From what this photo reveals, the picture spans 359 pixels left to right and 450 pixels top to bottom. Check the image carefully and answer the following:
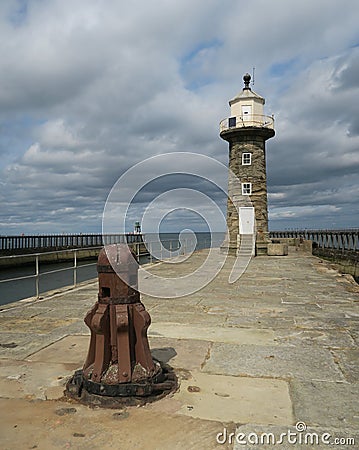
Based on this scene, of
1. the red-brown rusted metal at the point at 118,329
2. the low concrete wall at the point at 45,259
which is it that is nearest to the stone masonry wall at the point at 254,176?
the low concrete wall at the point at 45,259

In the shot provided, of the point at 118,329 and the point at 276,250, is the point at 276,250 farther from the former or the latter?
the point at 118,329

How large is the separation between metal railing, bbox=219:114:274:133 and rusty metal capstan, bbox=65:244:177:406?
20.9 m

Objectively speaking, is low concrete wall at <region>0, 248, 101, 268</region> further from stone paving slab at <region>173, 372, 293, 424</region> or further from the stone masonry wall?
stone paving slab at <region>173, 372, 293, 424</region>

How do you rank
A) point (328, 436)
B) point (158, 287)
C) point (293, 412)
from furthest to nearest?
1. point (158, 287)
2. point (293, 412)
3. point (328, 436)

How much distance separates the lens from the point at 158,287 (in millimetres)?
9492

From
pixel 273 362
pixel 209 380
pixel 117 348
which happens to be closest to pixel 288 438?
pixel 209 380

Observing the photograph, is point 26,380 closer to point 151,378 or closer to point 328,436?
point 151,378

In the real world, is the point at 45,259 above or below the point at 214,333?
below

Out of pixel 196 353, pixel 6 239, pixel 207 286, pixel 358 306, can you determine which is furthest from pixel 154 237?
pixel 6 239

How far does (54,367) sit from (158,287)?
5599 mm

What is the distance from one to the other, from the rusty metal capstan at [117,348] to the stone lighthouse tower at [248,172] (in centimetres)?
1959

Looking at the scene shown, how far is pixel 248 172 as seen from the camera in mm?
23156

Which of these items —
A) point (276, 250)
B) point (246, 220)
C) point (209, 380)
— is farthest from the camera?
point (246, 220)

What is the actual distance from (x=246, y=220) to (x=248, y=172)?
2714mm
